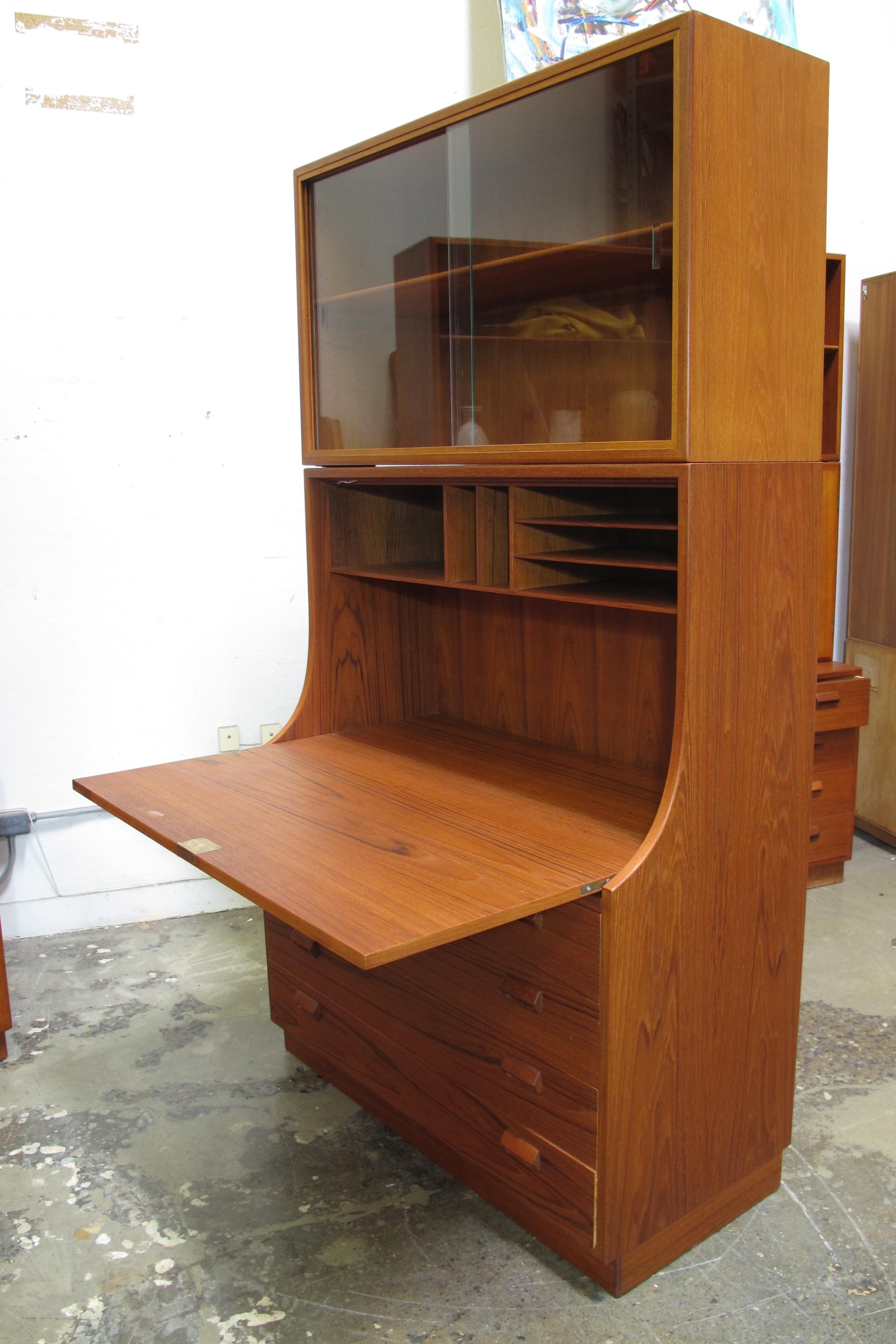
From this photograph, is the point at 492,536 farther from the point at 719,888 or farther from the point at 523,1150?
the point at 523,1150

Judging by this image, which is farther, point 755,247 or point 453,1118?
point 453,1118

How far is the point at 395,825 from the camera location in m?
1.72

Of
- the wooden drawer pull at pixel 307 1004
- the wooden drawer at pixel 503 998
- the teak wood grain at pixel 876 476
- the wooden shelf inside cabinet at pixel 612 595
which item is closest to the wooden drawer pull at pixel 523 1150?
the wooden drawer at pixel 503 998

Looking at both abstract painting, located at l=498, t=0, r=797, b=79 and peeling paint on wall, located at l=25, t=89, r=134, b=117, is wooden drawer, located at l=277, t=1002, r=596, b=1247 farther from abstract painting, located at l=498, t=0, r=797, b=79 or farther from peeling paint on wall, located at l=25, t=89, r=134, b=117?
abstract painting, located at l=498, t=0, r=797, b=79

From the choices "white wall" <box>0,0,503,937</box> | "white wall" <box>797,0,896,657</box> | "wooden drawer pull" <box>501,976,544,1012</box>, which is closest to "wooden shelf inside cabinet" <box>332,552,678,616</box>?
"wooden drawer pull" <box>501,976,544,1012</box>

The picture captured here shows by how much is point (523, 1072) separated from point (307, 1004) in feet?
2.20

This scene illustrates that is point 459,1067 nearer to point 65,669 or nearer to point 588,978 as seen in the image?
point 588,978

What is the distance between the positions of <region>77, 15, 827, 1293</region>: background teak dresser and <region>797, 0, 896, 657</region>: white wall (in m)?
2.11

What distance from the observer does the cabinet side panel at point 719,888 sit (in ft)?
5.07

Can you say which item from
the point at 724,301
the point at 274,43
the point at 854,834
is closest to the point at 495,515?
the point at 724,301

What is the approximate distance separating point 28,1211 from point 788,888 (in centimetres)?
139

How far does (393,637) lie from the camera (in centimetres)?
236

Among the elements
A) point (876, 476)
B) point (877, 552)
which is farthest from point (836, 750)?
point (876, 476)

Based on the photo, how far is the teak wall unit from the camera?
3.39 meters
